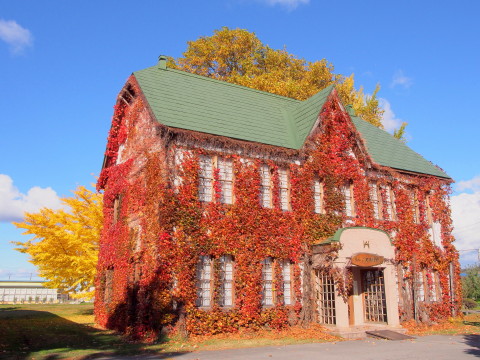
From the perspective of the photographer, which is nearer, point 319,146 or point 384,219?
point 319,146

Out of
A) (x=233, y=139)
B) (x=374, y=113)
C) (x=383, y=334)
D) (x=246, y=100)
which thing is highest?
(x=374, y=113)

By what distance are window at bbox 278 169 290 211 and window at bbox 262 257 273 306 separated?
2.44 meters

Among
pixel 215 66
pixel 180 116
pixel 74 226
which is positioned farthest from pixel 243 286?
pixel 215 66

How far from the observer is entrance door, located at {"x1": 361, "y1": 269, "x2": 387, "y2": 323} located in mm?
18047

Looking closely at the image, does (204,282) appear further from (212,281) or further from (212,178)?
(212,178)

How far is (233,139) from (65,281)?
13433 millimetres

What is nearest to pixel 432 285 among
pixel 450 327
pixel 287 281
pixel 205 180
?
pixel 450 327

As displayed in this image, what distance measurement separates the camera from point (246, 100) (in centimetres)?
2064

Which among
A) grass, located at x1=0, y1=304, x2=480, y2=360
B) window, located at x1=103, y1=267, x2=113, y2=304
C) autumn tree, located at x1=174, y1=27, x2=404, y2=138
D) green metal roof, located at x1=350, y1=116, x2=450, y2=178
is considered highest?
autumn tree, located at x1=174, y1=27, x2=404, y2=138

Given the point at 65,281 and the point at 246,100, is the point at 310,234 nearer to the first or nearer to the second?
the point at 246,100

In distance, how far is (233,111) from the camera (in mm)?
18969

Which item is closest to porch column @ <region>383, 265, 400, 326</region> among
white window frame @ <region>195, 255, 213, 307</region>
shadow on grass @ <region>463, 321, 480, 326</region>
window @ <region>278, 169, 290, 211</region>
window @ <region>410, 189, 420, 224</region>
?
window @ <region>278, 169, 290, 211</region>

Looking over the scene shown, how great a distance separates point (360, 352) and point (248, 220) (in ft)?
20.2

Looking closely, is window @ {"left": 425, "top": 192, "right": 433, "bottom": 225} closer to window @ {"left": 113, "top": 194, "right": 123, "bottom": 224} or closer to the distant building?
window @ {"left": 113, "top": 194, "right": 123, "bottom": 224}
